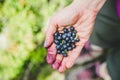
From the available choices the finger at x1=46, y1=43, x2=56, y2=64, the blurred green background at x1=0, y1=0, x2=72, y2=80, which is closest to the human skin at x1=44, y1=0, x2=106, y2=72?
the finger at x1=46, y1=43, x2=56, y2=64

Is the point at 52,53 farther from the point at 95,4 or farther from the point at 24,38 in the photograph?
the point at 24,38

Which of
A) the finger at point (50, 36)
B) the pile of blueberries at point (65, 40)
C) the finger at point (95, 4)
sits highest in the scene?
the finger at point (95, 4)

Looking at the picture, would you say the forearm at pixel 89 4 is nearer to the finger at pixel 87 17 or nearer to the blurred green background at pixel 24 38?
the finger at pixel 87 17

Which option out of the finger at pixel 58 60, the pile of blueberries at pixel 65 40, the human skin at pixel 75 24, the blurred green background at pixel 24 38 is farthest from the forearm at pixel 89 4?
the blurred green background at pixel 24 38

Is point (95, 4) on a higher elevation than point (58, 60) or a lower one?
higher

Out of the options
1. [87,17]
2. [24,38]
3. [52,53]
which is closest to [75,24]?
[87,17]

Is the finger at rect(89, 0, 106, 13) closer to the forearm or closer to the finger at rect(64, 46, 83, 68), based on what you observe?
the forearm
